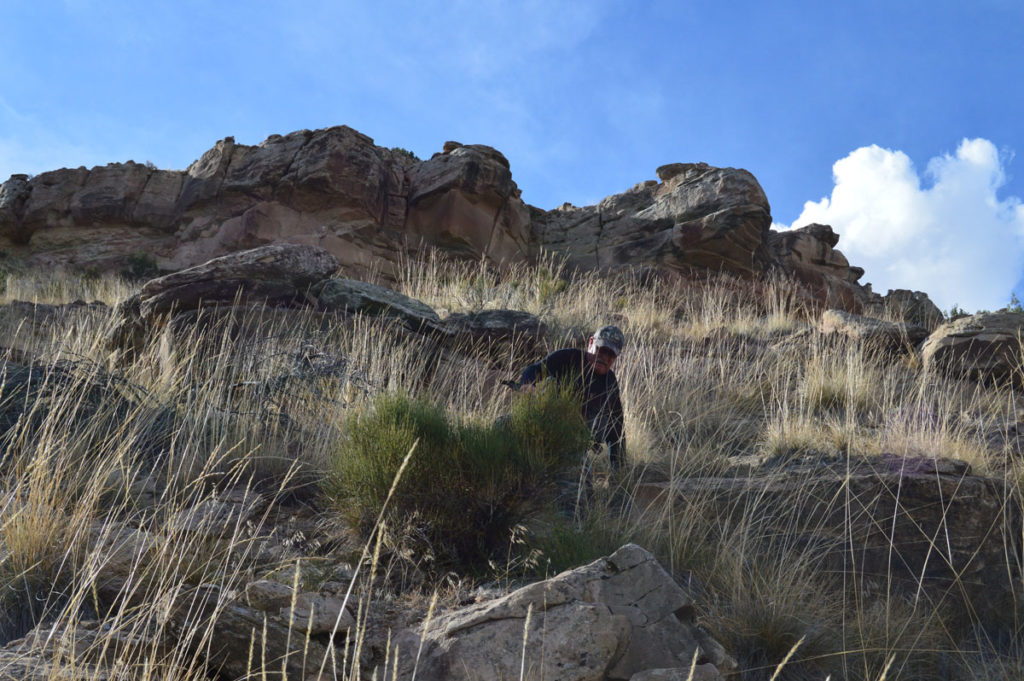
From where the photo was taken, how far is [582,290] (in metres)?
13.5

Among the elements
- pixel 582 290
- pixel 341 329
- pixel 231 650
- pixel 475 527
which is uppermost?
pixel 582 290

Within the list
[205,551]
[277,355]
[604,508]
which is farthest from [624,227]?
[205,551]

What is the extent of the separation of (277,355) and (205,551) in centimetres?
347

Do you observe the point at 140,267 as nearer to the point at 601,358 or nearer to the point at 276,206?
the point at 276,206

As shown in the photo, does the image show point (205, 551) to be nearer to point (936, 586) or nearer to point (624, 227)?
point (936, 586)

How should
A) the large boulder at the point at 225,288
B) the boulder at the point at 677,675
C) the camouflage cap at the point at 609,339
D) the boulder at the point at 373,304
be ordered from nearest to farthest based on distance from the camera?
the boulder at the point at 677,675, the camouflage cap at the point at 609,339, the large boulder at the point at 225,288, the boulder at the point at 373,304

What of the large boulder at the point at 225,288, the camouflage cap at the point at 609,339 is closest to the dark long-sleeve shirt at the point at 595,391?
the camouflage cap at the point at 609,339


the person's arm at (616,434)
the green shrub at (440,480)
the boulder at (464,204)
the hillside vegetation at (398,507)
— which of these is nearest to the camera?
the hillside vegetation at (398,507)

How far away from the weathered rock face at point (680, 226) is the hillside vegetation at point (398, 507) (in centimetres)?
1049

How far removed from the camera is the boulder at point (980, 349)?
8969 millimetres

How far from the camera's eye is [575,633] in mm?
2639

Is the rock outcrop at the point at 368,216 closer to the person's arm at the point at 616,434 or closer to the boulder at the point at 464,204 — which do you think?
the boulder at the point at 464,204

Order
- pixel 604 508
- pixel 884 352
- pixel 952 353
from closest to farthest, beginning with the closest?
pixel 604 508 < pixel 952 353 < pixel 884 352

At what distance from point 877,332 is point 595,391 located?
6018mm
